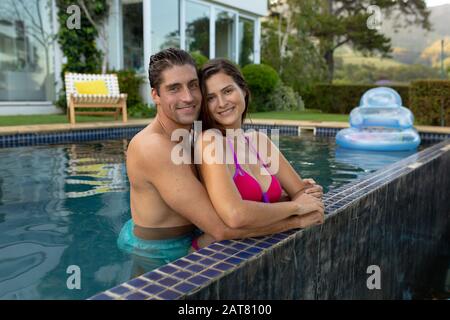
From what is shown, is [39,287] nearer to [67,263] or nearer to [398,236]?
[67,263]

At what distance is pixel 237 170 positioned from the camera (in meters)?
2.12

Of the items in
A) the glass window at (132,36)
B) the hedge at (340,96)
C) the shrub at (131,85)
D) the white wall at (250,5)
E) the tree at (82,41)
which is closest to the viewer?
the tree at (82,41)

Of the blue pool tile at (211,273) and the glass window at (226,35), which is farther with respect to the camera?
the glass window at (226,35)

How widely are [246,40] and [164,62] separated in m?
15.0

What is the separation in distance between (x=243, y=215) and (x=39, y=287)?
4.17ft

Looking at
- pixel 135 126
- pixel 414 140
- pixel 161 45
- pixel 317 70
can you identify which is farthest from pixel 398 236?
pixel 317 70

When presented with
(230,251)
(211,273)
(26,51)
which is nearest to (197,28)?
(26,51)

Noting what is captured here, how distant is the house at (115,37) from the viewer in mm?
11266

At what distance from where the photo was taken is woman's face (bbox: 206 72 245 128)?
211 cm

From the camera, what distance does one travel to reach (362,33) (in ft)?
91.0

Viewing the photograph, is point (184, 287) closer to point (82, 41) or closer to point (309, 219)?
point (309, 219)

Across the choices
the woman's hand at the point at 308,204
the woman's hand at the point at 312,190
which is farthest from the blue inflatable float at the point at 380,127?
the woman's hand at the point at 308,204

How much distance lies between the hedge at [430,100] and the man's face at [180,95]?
10.00 meters

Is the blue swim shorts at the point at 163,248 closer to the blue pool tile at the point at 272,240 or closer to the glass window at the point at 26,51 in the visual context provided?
the blue pool tile at the point at 272,240
